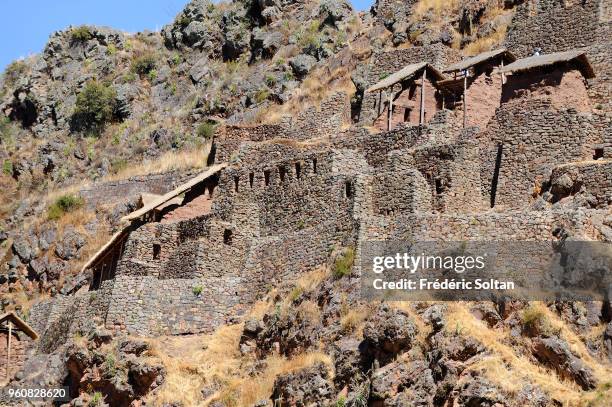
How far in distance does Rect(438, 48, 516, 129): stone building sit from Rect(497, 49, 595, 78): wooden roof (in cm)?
150

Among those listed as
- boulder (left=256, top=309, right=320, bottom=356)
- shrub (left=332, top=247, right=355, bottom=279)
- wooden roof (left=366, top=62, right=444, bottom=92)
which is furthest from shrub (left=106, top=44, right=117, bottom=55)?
shrub (left=332, top=247, right=355, bottom=279)

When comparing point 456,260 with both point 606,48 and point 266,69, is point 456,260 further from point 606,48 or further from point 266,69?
point 266,69

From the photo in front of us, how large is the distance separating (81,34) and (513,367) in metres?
54.1

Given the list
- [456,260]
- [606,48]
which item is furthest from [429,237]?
[606,48]

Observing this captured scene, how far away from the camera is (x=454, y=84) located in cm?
5069

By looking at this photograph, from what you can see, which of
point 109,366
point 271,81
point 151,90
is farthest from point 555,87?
point 151,90

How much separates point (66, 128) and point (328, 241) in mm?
36687

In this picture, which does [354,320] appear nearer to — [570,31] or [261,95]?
[570,31]

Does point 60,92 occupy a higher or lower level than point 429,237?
higher

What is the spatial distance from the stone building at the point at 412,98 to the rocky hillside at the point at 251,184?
1604 mm

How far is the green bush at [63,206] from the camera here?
65250 millimetres

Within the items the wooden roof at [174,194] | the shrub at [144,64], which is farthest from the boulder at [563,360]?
the shrub at [144,64]

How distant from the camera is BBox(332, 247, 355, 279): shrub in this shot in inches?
1639

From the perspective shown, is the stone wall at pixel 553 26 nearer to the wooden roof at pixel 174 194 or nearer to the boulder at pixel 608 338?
the wooden roof at pixel 174 194
